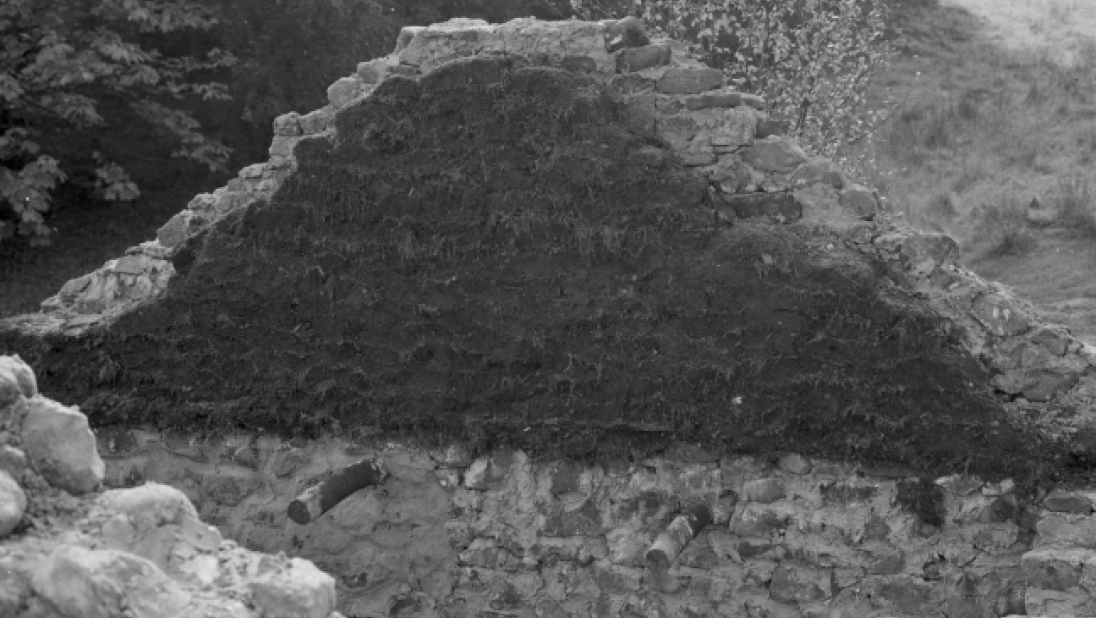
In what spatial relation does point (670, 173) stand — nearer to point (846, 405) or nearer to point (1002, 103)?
point (846, 405)

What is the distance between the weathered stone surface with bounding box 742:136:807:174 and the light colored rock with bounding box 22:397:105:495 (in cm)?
376

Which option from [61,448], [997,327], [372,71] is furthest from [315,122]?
[61,448]

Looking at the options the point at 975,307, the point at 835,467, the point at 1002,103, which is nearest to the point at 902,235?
the point at 975,307

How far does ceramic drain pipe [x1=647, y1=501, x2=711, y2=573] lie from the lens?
20.6 feet

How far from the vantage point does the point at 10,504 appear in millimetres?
3500

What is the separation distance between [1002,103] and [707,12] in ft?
23.6

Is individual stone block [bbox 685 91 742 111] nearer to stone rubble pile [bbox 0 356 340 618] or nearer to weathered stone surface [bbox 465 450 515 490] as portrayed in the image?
weathered stone surface [bbox 465 450 515 490]

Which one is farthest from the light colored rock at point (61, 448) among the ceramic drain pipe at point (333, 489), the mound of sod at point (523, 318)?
the mound of sod at point (523, 318)

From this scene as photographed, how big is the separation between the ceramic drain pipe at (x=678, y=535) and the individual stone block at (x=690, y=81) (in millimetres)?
1956

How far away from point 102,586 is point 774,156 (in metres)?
4.23

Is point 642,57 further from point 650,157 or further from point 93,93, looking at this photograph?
point 93,93

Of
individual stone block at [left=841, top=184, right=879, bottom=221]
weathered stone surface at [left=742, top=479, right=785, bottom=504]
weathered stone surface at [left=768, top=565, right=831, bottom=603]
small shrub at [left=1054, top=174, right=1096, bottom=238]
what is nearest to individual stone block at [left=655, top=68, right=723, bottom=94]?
individual stone block at [left=841, top=184, right=879, bottom=221]

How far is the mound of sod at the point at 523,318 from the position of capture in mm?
6363

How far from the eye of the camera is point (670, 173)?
670cm
